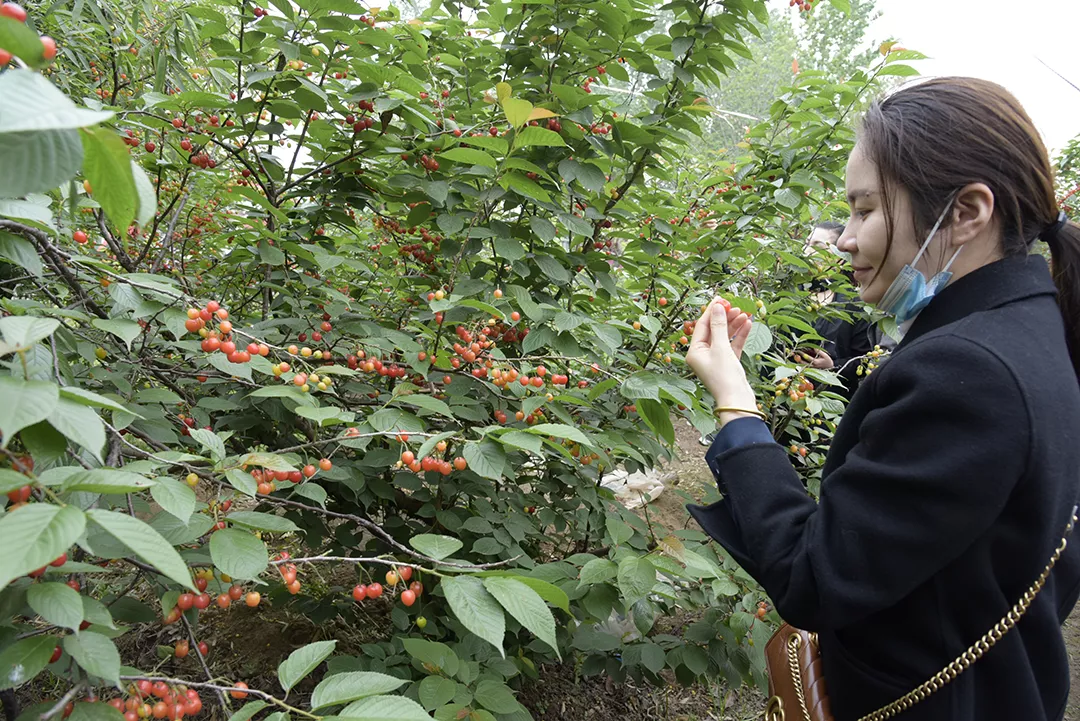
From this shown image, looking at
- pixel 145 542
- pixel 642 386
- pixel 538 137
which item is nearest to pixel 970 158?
pixel 642 386

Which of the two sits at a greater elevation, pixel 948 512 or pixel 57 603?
pixel 948 512

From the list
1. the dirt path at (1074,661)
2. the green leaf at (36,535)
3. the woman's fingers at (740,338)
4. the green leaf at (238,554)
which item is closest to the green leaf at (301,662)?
the green leaf at (238,554)

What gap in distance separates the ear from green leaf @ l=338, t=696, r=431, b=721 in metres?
1.17

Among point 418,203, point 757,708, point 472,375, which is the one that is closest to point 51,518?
point 472,375

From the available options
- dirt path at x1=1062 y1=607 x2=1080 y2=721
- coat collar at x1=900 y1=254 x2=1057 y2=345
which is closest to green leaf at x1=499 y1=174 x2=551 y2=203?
coat collar at x1=900 y1=254 x2=1057 y2=345

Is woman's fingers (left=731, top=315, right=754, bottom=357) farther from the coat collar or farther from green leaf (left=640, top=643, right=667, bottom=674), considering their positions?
green leaf (left=640, top=643, right=667, bottom=674)

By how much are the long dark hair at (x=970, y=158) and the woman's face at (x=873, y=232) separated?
1 cm

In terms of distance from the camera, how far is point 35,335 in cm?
75

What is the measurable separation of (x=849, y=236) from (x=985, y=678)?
832mm

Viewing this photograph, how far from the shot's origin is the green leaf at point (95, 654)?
855 millimetres

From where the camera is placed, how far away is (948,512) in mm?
915

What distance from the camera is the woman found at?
0.92 m

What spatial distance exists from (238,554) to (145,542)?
1.06 feet

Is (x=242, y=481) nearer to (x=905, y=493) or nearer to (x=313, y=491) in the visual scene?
(x=313, y=491)
